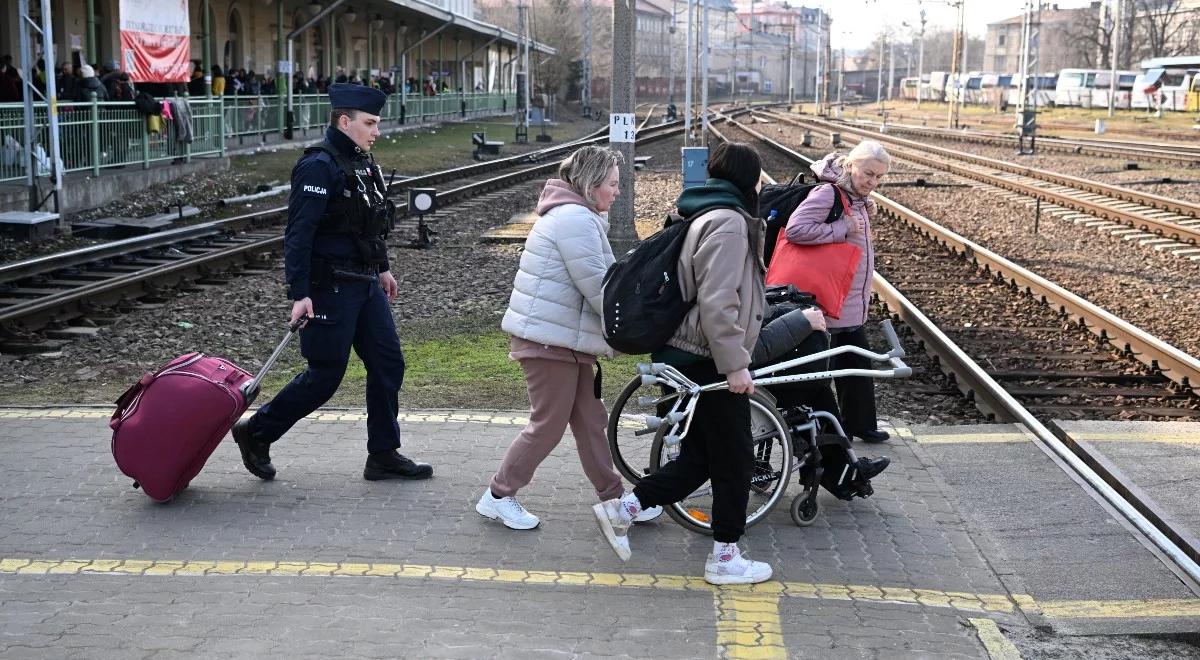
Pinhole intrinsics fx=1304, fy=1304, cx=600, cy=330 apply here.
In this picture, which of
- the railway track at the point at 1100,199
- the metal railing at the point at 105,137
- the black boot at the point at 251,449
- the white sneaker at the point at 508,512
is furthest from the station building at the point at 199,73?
the railway track at the point at 1100,199

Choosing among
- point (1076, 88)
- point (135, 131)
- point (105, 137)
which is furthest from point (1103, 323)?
point (1076, 88)

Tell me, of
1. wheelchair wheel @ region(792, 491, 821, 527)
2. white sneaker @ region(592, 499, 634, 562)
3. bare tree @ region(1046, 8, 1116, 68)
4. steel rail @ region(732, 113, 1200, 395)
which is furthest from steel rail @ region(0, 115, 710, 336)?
bare tree @ region(1046, 8, 1116, 68)

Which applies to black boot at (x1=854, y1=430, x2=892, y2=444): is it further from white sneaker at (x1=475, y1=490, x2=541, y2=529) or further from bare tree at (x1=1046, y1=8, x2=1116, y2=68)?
bare tree at (x1=1046, y1=8, x2=1116, y2=68)

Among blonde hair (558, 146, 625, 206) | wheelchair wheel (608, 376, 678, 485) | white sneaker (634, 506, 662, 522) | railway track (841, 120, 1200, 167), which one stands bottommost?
Answer: white sneaker (634, 506, 662, 522)

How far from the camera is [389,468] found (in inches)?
242

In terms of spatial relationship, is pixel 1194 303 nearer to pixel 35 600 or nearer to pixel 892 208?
pixel 892 208

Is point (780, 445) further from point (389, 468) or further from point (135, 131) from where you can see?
point (135, 131)

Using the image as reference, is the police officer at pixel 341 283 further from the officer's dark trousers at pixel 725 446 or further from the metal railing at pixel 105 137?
the metal railing at pixel 105 137

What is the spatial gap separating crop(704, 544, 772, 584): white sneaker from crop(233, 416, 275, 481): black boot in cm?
226

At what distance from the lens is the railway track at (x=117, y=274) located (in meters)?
10.3

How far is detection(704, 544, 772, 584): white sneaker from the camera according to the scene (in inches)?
197

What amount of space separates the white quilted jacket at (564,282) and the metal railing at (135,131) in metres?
13.9

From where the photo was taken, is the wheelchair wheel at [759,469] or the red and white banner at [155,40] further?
the red and white banner at [155,40]

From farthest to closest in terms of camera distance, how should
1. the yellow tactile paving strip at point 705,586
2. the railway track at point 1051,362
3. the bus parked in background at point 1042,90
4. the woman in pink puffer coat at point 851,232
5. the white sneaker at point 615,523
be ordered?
1. the bus parked in background at point 1042,90
2. the woman in pink puffer coat at point 851,232
3. the railway track at point 1051,362
4. the white sneaker at point 615,523
5. the yellow tactile paving strip at point 705,586
